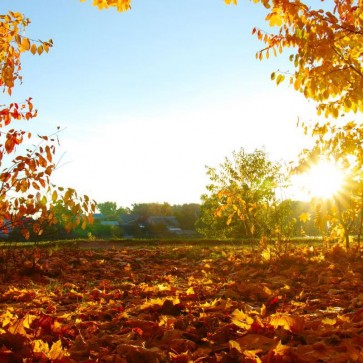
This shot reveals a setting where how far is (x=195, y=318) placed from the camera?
3012 mm

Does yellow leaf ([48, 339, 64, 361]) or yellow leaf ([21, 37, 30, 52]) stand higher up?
yellow leaf ([21, 37, 30, 52])

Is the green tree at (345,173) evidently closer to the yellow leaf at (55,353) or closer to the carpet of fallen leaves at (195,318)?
the carpet of fallen leaves at (195,318)

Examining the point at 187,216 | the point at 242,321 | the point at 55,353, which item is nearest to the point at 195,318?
the point at 242,321

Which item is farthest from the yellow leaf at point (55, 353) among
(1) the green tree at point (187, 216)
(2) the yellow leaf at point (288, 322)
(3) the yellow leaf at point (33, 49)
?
(1) the green tree at point (187, 216)

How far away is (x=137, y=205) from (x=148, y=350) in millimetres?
51985

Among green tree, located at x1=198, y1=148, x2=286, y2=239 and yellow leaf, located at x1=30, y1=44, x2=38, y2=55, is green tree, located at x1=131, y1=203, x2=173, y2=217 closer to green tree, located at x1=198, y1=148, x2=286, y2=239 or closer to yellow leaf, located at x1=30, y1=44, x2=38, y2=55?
green tree, located at x1=198, y1=148, x2=286, y2=239

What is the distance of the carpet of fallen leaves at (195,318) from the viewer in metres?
2.24

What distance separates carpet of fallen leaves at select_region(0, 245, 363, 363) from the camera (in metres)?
2.24

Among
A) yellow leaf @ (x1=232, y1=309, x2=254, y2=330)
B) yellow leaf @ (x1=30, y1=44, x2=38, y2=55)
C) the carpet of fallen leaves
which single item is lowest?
the carpet of fallen leaves

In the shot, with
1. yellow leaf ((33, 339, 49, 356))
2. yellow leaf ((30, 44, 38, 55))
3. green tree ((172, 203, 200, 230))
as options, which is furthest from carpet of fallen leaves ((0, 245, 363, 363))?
green tree ((172, 203, 200, 230))

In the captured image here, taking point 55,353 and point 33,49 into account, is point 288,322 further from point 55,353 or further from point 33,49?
point 33,49

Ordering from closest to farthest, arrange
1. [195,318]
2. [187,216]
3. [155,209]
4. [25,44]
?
[195,318]
[25,44]
[187,216]
[155,209]

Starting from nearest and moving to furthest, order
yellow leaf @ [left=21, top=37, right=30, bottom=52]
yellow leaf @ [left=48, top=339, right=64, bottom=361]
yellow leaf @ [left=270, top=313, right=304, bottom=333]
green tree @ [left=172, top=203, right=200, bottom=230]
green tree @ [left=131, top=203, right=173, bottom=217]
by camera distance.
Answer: yellow leaf @ [left=48, top=339, right=64, bottom=361] → yellow leaf @ [left=270, top=313, right=304, bottom=333] → yellow leaf @ [left=21, top=37, right=30, bottom=52] → green tree @ [left=172, top=203, right=200, bottom=230] → green tree @ [left=131, top=203, right=173, bottom=217]

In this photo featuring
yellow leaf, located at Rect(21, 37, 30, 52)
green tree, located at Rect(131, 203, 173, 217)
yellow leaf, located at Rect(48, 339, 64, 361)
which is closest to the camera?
yellow leaf, located at Rect(48, 339, 64, 361)
